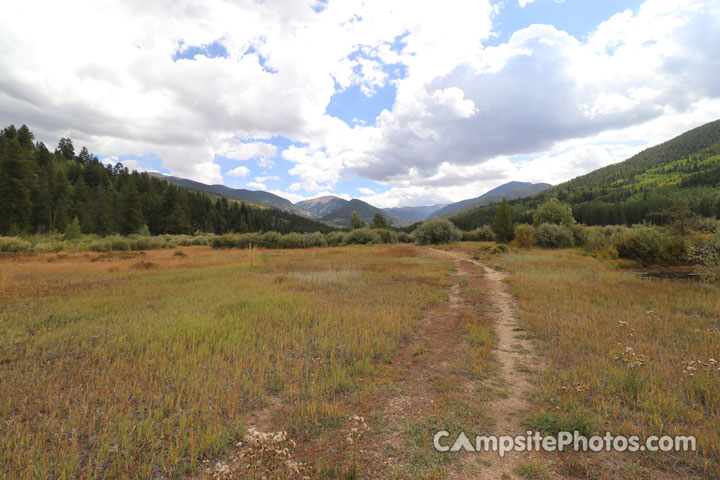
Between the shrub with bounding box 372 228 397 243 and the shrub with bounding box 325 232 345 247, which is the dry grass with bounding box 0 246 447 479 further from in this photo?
the shrub with bounding box 372 228 397 243

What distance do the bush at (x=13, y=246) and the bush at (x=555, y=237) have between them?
68.3 meters

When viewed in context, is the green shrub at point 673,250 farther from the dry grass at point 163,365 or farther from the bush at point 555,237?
the dry grass at point 163,365

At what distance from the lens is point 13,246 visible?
2705 cm

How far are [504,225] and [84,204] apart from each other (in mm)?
87820

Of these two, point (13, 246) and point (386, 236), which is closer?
point (13, 246)

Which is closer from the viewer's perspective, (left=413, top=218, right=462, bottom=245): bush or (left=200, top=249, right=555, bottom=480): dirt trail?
(left=200, top=249, right=555, bottom=480): dirt trail

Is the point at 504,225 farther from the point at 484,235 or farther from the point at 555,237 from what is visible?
the point at 484,235

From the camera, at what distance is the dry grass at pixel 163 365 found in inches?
154

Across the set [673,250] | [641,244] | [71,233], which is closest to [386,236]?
[641,244]

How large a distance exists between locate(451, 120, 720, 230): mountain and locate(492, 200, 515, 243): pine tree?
59.3 metres

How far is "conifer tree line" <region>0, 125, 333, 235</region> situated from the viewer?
39.0 m

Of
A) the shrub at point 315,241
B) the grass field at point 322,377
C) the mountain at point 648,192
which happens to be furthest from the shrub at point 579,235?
the mountain at point 648,192

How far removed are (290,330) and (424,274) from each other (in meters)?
13.9

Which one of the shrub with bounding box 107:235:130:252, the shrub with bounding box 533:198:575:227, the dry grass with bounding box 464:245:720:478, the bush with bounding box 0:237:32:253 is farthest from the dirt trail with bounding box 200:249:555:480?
the shrub with bounding box 533:198:575:227
